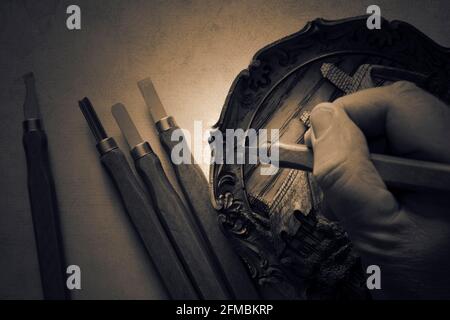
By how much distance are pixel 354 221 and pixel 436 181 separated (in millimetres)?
105

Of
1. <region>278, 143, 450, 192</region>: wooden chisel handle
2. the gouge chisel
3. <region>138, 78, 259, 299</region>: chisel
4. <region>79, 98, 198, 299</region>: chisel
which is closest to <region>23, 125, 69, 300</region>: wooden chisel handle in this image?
the gouge chisel

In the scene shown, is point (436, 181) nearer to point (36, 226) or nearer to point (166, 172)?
point (166, 172)

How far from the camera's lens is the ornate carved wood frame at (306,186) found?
0.68m

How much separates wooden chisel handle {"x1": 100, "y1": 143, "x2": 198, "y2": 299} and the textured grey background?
5 cm

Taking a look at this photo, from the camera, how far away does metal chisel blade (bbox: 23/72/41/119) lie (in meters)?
0.82

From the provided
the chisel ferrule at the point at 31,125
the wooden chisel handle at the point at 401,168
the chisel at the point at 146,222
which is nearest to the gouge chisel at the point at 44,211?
the chisel ferrule at the point at 31,125

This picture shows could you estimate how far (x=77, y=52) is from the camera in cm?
85

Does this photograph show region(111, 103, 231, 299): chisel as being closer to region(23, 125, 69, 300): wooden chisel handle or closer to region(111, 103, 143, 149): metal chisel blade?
region(111, 103, 143, 149): metal chisel blade

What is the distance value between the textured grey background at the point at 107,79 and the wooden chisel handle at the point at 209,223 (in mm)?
90

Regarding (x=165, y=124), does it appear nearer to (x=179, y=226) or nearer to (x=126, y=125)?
(x=126, y=125)

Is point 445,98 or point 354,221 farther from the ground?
point 445,98

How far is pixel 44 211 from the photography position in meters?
0.78

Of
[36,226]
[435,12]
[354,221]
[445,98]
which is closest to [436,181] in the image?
[354,221]

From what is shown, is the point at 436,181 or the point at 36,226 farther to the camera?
the point at 36,226
